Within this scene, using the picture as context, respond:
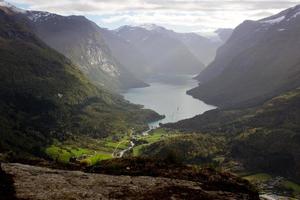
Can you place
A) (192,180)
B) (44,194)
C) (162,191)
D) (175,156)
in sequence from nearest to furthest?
(44,194) → (162,191) → (192,180) → (175,156)

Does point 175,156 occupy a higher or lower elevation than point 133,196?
higher

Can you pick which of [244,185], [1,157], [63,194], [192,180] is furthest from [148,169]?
[1,157]

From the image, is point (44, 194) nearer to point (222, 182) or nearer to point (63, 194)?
point (63, 194)

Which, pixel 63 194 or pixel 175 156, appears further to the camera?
pixel 175 156

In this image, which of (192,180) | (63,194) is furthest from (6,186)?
(192,180)

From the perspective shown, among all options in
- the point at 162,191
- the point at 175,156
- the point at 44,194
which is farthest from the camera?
the point at 175,156

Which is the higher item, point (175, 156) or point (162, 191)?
point (175, 156)

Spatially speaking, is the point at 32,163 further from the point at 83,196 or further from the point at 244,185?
the point at 244,185
